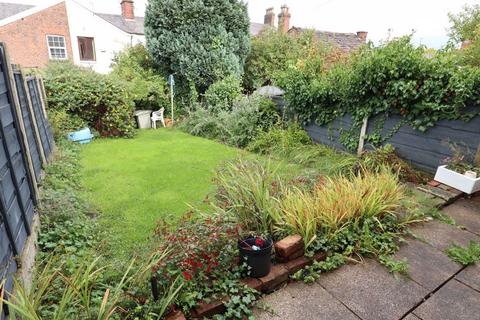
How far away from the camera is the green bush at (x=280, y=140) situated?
5797 mm

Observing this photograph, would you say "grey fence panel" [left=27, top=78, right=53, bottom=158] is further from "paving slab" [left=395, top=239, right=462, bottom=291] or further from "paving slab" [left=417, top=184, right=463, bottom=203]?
"paving slab" [left=417, top=184, right=463, bottom=203]

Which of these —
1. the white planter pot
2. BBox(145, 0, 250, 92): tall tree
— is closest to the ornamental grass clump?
the white planter pot

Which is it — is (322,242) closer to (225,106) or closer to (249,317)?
(249,317)

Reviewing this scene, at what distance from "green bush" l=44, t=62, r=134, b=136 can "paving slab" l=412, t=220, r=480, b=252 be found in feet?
22.9

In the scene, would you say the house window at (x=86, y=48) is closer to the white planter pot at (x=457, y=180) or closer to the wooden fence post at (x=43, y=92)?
the wooden fence post at (x=43, y=92)

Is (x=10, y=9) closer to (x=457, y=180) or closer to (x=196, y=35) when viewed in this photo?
(x=196, y=35)

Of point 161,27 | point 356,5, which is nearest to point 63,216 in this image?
point 161,27

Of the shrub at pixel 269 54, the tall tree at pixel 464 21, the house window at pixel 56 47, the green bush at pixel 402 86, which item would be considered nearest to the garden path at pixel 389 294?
the green bush at pixel 402 86

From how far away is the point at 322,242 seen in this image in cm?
238

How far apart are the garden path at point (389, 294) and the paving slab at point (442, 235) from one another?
4.8 inches

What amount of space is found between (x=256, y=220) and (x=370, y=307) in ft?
3.60

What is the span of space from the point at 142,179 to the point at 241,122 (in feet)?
11.0

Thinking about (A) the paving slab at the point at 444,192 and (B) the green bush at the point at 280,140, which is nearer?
(A) the paving slab at the point at 444,192

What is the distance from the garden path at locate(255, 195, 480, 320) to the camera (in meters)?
1.82
